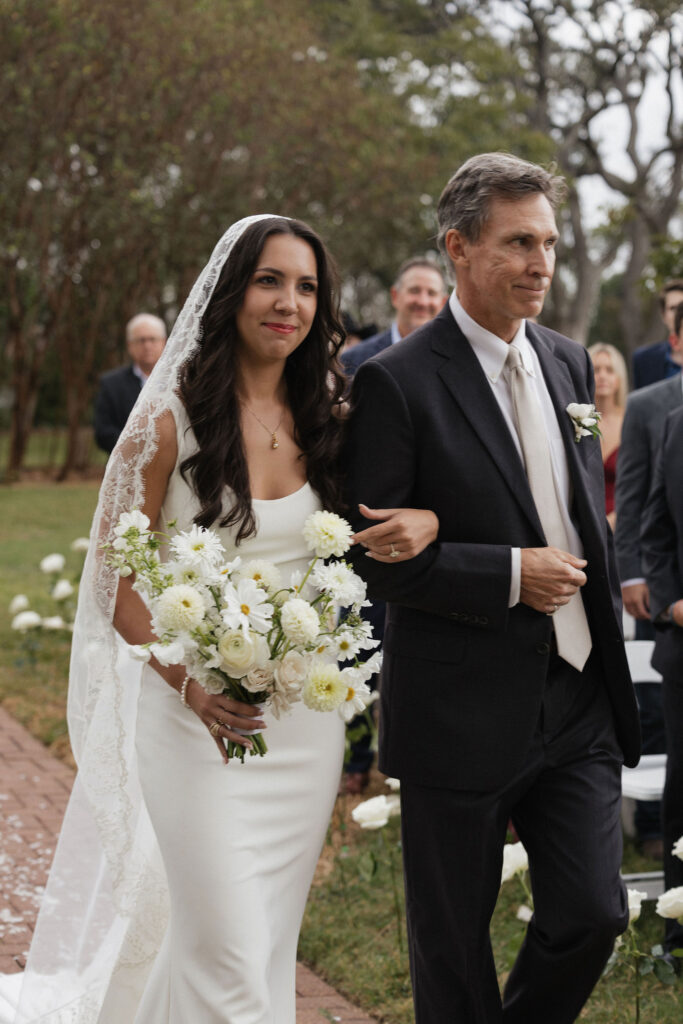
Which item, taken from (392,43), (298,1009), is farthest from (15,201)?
A: (298,1009)

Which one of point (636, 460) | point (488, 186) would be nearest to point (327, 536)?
point (488, 186)

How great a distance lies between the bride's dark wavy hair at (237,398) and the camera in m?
3.40

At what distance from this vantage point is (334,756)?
3.50 m

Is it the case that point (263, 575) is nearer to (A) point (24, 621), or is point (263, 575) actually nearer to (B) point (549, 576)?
(B) point (549, 576)

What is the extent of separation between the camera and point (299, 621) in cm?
281

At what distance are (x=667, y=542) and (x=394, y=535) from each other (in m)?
1.76

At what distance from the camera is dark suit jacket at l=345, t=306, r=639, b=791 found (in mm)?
3104

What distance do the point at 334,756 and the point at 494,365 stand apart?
1141 millimetres

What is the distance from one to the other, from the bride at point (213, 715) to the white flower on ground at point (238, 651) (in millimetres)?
153

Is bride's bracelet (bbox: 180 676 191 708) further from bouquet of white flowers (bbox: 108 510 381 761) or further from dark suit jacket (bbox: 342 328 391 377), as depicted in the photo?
dark suit jacket (bbox: 342 328 391 377)

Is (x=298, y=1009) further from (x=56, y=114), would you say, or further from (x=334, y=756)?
(x=56, y=114)

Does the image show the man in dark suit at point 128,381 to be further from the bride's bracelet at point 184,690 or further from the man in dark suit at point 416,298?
the bride's bracelet at point 184,690

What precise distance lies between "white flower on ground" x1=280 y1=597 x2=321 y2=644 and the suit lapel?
0.63 metres

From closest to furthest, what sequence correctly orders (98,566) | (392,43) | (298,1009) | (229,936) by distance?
(229,936)
(98,566)
(298,1009)
(392,43)
